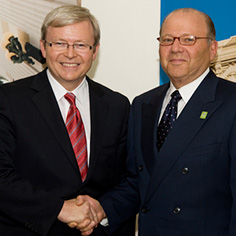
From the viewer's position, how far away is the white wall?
2.65m

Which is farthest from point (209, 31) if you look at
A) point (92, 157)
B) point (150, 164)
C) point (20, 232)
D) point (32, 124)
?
point (20, 232)

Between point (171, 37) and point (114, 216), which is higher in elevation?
point (171, 37)

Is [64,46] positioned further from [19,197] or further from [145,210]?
[145,210]

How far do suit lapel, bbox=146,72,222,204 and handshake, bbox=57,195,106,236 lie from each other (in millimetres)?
385

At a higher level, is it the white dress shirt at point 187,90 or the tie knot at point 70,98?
the white dress shirt at point 187,90

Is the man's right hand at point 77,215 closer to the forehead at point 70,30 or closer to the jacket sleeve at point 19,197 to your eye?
the jacket sleeve at point 19,197

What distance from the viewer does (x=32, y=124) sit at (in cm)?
199

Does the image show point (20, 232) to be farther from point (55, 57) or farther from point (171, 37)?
point (171, 37)

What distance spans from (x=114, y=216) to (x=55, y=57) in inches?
36.8

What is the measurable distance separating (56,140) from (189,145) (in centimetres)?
68

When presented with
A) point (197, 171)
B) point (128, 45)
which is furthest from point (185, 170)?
point (128, 45)

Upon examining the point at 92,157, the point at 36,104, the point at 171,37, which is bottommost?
the point at 92,157

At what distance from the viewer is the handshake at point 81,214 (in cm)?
194

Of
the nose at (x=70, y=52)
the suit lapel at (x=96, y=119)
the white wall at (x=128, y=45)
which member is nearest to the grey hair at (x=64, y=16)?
the nose at (x=70, y=52)
